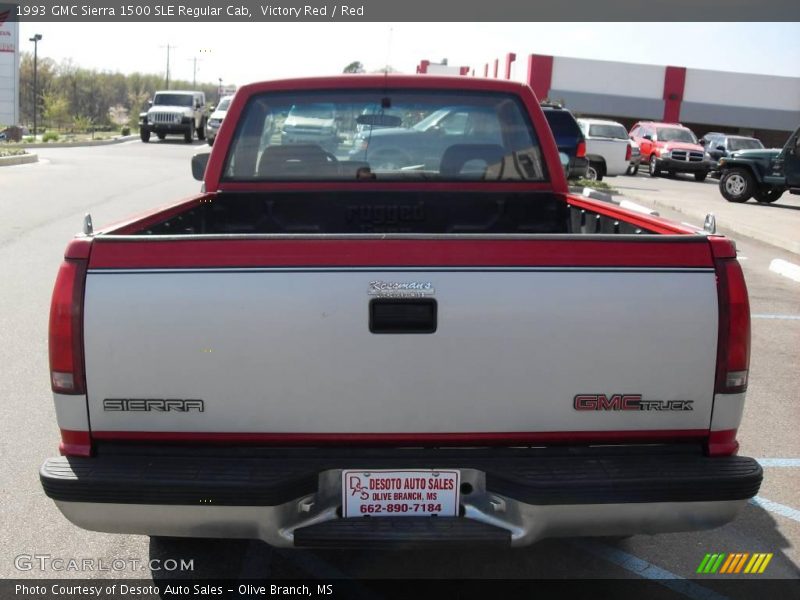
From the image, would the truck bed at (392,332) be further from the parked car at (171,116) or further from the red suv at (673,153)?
the parked car at (171,116)

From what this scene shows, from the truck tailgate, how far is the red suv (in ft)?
98.1

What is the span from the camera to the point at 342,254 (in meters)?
2.77

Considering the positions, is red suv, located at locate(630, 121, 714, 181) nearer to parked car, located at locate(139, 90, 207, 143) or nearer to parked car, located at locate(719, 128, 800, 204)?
parked car, located at locate(719, 128, 800, 204)

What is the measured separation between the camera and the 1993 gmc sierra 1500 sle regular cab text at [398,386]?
9.00 feet

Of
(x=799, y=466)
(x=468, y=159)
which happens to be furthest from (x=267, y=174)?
(x=799, y=466)

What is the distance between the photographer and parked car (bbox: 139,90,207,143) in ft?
126

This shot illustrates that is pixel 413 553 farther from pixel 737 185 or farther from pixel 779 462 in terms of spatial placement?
pixel 737 185

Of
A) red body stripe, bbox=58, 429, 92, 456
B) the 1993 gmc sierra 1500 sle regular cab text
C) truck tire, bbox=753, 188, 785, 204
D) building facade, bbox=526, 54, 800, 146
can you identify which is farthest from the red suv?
red body stripe, bbox=58, 429, 92, 456

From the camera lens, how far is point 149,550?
374 centimetres

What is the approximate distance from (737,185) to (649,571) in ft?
63.9

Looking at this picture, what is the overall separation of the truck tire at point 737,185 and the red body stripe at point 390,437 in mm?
19757

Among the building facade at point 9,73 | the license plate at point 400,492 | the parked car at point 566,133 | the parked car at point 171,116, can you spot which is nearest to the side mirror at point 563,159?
the license plate at point 400,492

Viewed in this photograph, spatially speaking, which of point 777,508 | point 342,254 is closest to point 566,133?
point 777,508

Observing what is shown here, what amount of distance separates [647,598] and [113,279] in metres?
2.39
